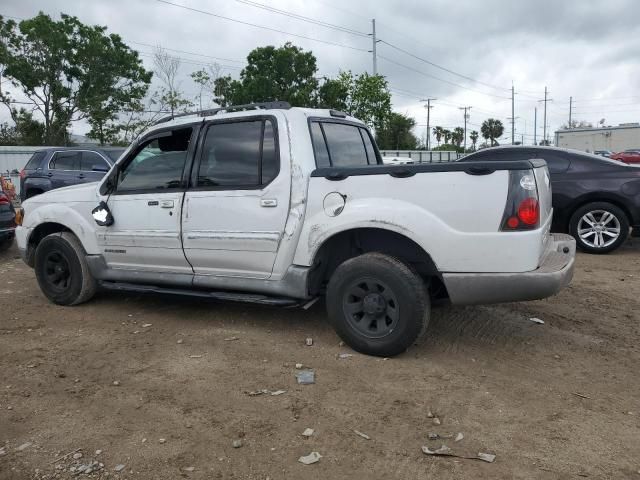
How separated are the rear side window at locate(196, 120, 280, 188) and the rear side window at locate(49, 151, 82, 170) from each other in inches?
333

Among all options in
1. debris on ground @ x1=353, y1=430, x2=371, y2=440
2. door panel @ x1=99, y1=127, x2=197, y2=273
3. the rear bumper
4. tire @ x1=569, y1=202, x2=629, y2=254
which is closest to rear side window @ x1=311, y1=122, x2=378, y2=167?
door panel @ x1=99, y1=127, x2=197, y2=273

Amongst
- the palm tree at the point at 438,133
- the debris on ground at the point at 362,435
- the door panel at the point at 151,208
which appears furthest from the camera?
the palm tree at the point at 438,133

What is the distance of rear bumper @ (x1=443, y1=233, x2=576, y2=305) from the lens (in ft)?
11.6

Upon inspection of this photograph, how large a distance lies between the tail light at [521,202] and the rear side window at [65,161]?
1060cm

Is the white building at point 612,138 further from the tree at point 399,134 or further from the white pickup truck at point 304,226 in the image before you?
the white pickup truck at point 304,226

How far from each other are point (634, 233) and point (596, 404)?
5552 mm

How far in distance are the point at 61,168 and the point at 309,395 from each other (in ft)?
33.9

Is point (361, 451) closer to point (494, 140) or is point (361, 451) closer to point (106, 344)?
point (106, 344)

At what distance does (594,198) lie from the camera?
778 cm

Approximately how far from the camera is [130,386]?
3.65 metres

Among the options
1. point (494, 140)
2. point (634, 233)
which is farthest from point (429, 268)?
point (494, 140)

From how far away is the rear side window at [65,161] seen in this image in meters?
11.8

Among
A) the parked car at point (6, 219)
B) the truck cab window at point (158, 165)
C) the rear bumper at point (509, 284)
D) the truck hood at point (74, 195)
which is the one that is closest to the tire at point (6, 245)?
the parked car at point (6, 219)

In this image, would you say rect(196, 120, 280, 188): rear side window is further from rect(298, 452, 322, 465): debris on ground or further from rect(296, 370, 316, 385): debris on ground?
rect(298, 452, 322, 465): debris on ground
